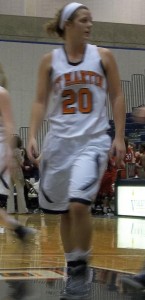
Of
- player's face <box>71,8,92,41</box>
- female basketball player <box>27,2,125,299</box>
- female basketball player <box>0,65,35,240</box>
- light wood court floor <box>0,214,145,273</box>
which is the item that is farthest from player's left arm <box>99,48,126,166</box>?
light wood court floor <box>0,214,145,273</box>

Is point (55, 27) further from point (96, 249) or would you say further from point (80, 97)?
point (96, 249)

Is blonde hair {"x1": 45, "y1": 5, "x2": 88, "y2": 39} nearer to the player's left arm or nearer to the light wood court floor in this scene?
the player's left arm

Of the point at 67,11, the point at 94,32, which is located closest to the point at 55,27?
the point at 67,11

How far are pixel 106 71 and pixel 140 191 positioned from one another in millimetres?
8113

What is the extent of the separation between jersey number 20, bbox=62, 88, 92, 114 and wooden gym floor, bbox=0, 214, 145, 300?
1.13 metres

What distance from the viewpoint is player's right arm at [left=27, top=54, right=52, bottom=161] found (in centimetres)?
454

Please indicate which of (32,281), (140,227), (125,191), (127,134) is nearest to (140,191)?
(125,191)

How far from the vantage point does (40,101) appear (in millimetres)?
4691

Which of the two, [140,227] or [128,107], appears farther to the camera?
[128,107]

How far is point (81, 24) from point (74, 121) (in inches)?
25.0

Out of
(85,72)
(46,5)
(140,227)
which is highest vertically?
(46,5)

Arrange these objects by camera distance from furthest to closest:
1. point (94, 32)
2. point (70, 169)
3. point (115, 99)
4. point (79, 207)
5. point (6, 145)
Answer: point (94, 32) → point (6, 145) → point (115, 99) → point (70, 169) → point (79, 207)

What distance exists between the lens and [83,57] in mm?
4539

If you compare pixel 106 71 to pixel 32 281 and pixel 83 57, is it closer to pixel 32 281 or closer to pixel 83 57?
pixel 83 57
